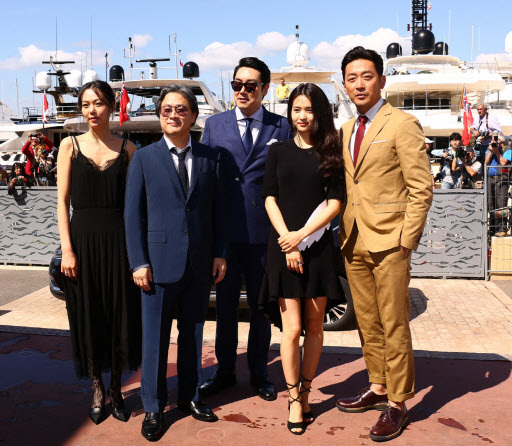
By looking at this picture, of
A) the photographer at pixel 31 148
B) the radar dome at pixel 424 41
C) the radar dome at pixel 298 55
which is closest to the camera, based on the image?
the photographer at pixel 31 148

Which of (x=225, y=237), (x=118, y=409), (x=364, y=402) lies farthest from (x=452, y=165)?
(x=118, y=409)

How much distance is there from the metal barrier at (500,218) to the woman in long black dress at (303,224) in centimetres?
571

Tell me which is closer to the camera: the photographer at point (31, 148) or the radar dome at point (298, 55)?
the photographer at point (31, 148)

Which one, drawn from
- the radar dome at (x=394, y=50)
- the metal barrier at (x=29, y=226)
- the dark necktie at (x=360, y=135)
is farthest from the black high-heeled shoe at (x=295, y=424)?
the radar dome at (x=394, y=50)

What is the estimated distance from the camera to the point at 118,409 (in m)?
3.66

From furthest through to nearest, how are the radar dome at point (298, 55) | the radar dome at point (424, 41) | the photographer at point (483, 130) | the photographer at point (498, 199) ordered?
the radar dome at point (424, 41) < the radar dome at point (298, 55) < the photographer at point (483, 130) < the photographer at point (498, 199)

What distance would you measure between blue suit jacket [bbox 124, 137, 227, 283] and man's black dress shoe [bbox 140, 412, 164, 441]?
33.5 inches

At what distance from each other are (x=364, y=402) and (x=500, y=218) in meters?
5.86

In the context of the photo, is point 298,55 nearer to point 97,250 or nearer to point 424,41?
point 424,41

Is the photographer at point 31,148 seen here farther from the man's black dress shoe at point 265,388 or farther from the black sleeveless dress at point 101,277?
the man's black dress shoe at point 265,388

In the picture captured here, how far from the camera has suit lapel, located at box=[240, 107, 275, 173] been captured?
12.8ft

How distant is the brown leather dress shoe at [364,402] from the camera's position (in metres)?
3.74

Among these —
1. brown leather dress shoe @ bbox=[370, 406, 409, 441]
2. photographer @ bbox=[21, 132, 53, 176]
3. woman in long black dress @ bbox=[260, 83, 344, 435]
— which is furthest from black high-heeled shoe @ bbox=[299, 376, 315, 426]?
photographer @ bbox=[21, 132, 53, 176]

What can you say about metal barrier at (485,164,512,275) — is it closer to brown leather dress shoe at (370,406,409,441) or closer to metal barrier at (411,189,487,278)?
metal barrier at (411,189,487,278)
